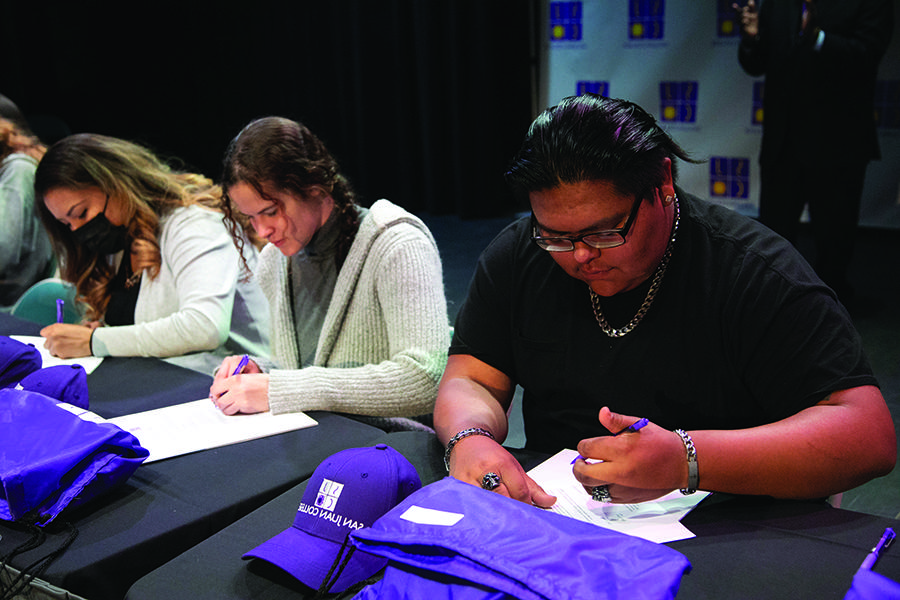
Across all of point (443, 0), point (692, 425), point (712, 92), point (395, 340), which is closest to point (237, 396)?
point (395, 340)

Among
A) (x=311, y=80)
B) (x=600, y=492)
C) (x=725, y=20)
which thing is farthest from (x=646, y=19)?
(x=600, y=492)

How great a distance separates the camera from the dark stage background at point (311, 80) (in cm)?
581

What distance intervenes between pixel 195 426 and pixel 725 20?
4.52 m

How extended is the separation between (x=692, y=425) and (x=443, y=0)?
5.04 metres

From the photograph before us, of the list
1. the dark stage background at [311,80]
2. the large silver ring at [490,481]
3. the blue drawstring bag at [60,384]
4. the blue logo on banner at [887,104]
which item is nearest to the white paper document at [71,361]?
the blue drawstring bag at [60,384]

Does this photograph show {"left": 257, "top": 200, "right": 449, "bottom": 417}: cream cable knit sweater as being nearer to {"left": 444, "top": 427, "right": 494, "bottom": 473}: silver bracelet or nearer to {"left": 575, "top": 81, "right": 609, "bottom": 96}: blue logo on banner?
{"left": 444, "top": 427, "right": 494, "bottom": 473}: silver bracelet

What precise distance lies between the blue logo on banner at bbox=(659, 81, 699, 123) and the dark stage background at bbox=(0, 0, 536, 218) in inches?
41.9

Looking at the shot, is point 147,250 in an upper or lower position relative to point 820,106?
lower

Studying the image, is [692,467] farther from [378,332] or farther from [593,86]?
[593,86]

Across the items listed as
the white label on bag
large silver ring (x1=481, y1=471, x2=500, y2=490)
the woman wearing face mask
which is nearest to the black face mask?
the woman wearing face mask

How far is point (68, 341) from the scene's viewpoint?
2.03 meters

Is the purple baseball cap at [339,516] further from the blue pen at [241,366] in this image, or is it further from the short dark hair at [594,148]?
the blue pen at [241,366]

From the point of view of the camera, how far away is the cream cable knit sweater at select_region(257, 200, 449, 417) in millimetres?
1653

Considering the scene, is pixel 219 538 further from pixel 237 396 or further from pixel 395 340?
pixel 395 340
